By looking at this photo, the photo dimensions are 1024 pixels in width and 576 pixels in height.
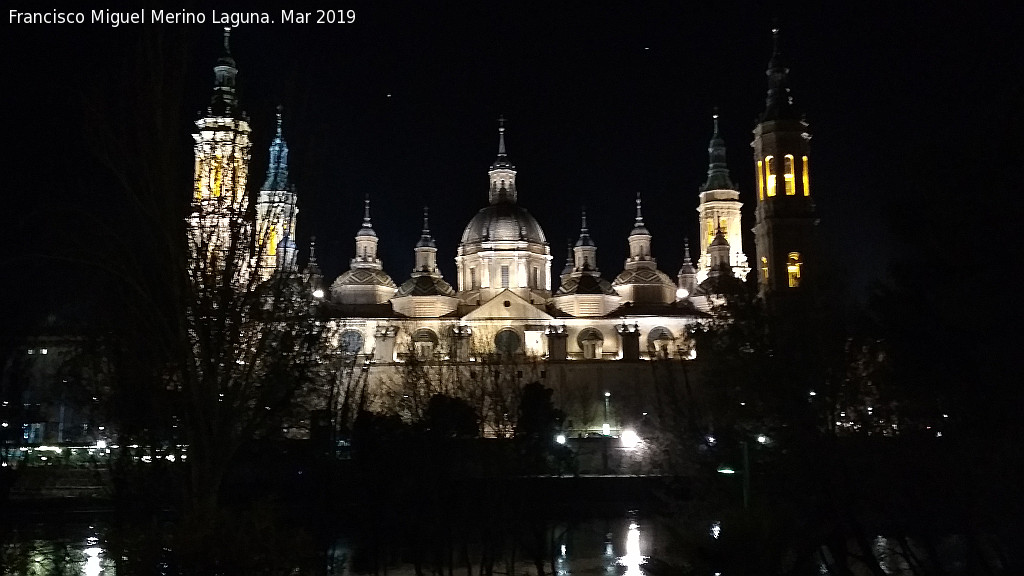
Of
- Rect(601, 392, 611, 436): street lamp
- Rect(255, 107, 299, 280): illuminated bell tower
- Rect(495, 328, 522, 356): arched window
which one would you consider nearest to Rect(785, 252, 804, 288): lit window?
Result: Rect(601, 392, 611, 436): street lamp

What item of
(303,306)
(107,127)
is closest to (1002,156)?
(303,306)

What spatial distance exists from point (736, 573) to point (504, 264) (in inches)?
2202

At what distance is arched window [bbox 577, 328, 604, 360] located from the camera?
63.0 m

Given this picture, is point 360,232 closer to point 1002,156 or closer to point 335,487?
point 335,487

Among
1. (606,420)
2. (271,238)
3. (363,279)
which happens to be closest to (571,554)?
(271,238)

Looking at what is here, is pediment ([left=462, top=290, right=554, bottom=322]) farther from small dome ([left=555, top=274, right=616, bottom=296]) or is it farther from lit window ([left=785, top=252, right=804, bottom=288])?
lit window ([left=785, top=252, right=804, bottom=288])

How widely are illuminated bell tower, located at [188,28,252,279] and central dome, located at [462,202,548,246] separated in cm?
5559

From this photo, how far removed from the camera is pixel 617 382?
5331 centimetres

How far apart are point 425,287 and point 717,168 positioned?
23.8 meters

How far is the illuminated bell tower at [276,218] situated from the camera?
477 inches

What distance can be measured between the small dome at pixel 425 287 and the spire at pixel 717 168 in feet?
67.1

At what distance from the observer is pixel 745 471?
16.8m

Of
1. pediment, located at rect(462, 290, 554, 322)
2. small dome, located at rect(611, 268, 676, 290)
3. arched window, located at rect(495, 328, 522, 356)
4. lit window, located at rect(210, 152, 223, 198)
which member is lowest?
lit window, located at rect(210, 152, 223, 198)

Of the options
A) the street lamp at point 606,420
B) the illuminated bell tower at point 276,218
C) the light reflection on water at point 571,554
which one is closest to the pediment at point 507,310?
the street lamp at point 606,420
